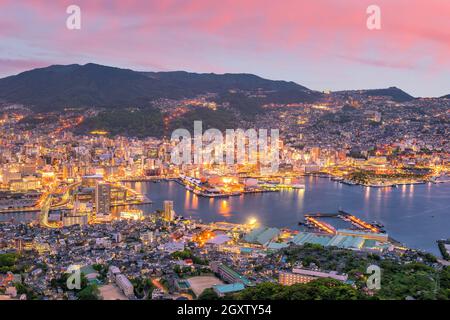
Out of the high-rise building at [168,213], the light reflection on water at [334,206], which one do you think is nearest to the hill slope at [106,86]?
the light reflection on water at [334,206]

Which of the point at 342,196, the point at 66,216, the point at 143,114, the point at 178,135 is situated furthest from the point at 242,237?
the point at 143,114

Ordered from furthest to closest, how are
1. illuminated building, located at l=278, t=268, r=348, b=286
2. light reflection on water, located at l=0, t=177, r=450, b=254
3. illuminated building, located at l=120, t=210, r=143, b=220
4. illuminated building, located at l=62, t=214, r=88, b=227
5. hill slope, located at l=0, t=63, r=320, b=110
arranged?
1. hill slope, located at l=0, t=63, r=320, b=110
2. illuminated building, located at l=120, t=210, r=143, b=220
3. light reflection on water, located at l=0, t=177, r=450, b=254
4. illuminated building, located at l=62, t=214, r=88, b=227
5. illuminated building, located at l=278, t=268, r=348, b=286

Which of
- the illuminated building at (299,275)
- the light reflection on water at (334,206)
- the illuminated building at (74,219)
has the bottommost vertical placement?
the light reflection on water at (334,206)

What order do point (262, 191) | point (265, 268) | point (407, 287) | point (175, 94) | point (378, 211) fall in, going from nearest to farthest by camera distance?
point (407, 287)
point (265, 268)
point (378, 211)
point (262, 191)
point (175, 94)

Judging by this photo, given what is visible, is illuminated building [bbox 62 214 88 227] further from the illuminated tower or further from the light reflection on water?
the light reflection on water

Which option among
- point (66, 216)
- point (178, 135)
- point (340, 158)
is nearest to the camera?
point (66, 216)

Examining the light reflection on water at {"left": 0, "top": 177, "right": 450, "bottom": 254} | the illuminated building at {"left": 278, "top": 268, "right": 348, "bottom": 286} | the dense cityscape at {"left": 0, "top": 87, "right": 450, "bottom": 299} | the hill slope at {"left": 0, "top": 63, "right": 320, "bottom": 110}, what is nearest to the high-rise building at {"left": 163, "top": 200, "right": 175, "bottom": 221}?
the dense cityscape at {"left": 0, "top": 87, "right": 450, "bottom": 299}

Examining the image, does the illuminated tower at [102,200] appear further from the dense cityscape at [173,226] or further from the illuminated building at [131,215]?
the illuminated building at [131,215]

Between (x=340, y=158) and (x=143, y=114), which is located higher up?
(x=143, y=114)

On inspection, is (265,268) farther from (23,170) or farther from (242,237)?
(23,170)
